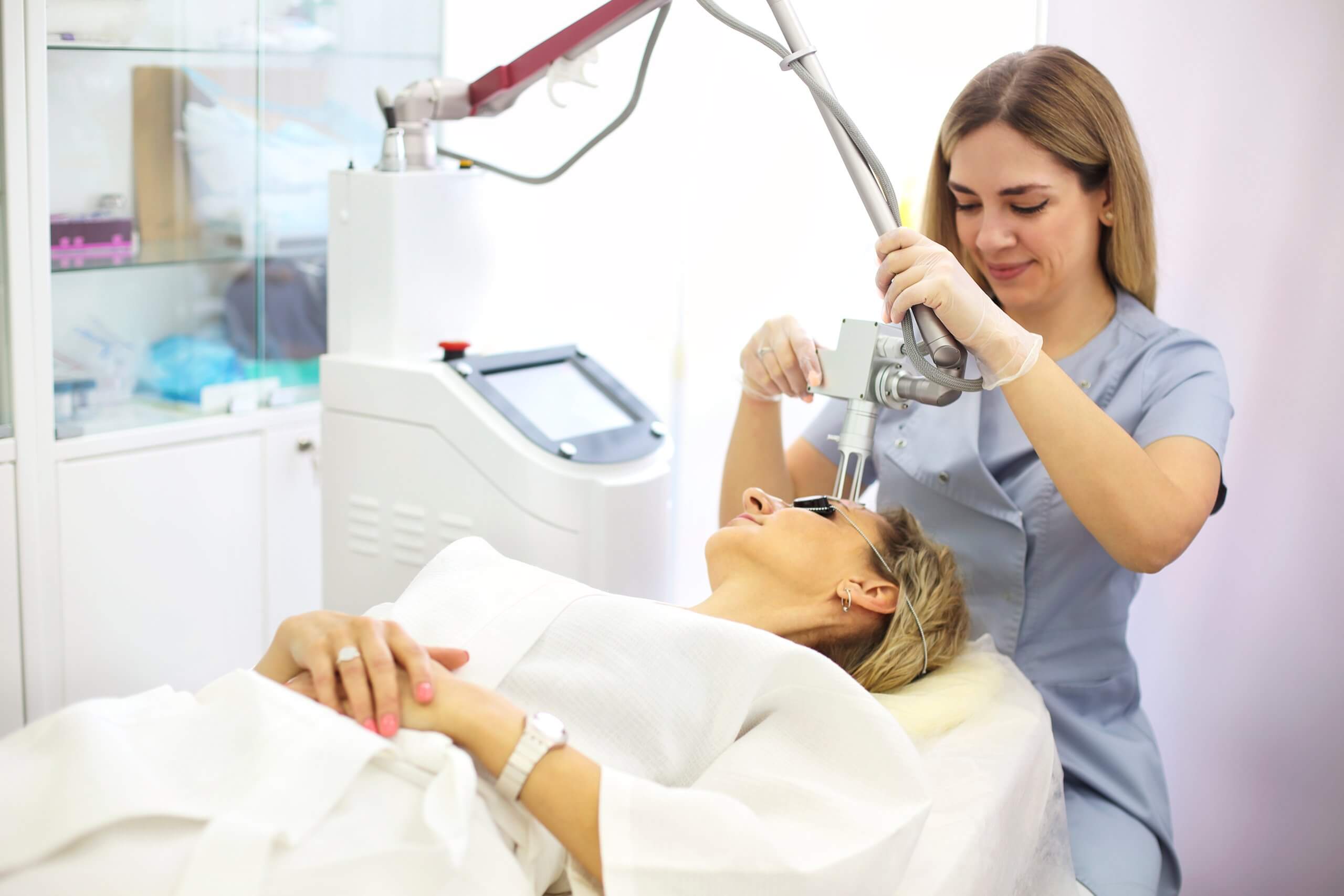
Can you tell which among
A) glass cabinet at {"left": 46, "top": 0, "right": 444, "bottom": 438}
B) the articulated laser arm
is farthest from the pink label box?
the articulated laser arm

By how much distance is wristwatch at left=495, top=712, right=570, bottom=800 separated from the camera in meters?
0.99

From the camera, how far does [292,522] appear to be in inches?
101

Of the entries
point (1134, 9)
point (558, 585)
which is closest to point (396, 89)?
point (1134, 9)

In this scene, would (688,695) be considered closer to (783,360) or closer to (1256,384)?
(783,360)

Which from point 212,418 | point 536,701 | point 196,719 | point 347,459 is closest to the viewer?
point 196,719

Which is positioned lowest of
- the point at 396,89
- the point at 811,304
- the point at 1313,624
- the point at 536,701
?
the point at 1313,624

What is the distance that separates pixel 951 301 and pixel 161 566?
1735 millimetres

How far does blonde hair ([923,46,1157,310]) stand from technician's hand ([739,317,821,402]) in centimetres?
36

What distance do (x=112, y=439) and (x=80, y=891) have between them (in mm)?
1513

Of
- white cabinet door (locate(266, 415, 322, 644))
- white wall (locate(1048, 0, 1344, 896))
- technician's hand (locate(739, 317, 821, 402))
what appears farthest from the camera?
white cabinet door (locate(266, 415, 322, 644))

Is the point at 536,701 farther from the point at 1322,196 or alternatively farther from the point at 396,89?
the point at 396,89

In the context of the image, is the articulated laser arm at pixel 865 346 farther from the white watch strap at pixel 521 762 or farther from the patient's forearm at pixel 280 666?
the patient's forearm at pixel 280 666

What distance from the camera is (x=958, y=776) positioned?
123 cm

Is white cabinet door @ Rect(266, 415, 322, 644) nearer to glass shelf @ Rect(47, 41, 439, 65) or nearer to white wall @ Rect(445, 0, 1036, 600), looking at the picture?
white wall @ Rect(445, 0, 1036, 600)
